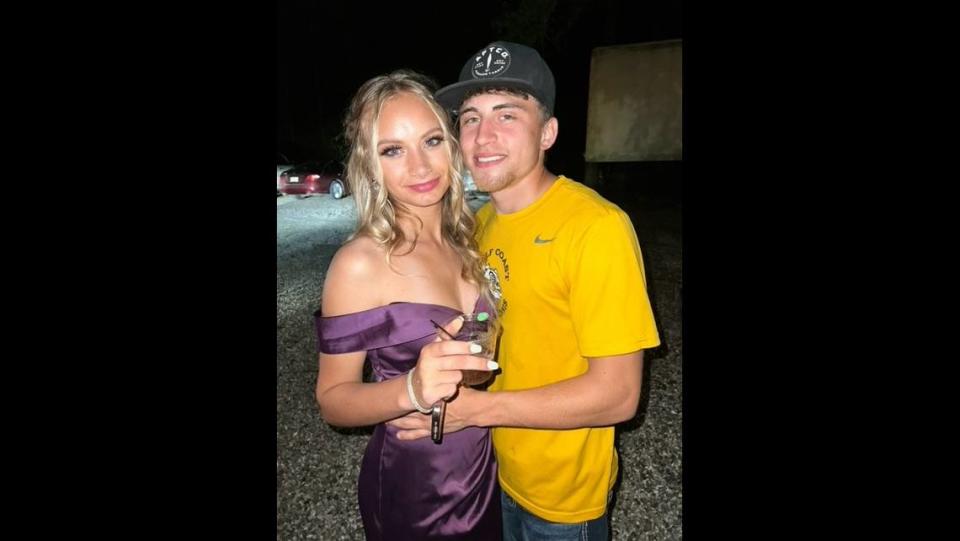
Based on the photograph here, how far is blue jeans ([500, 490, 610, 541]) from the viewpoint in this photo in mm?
1945

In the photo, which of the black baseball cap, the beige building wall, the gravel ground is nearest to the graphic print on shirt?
the black baseball cap

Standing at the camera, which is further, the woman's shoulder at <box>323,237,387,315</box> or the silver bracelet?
the woman's shoulder at <box>323,237,387,315</box>

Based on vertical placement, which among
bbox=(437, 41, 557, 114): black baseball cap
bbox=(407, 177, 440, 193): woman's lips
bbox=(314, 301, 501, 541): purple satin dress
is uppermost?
bbox=(437, 41, 557, 114): black baseball cap

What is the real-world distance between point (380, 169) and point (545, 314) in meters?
1.06

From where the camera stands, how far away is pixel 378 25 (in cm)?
3478

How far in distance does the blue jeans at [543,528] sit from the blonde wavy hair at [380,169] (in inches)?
39.5

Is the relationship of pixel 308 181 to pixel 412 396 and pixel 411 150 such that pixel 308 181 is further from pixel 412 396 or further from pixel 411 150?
pixel 412 396

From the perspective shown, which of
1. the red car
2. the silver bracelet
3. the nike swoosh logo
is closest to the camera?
the silver bracelet

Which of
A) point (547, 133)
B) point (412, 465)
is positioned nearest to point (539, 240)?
point (547, 133)

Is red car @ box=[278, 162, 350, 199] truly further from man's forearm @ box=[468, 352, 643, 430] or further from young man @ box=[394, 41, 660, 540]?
man's forearm @ box=[468, 352, 643, 430]

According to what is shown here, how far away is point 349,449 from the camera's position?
459 cm
